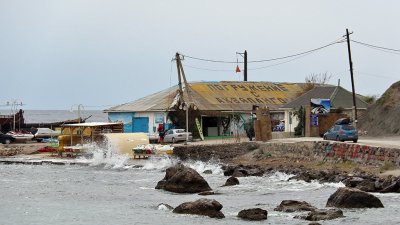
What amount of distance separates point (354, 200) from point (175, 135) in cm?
3671

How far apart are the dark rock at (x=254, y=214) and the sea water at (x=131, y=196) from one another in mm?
262

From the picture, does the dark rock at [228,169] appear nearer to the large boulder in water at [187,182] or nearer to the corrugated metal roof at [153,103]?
the large boulder in water at [187,182]

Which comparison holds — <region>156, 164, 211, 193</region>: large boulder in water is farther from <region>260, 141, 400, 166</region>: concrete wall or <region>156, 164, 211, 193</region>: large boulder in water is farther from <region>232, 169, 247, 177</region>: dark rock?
<region>260, 141, 400, 166</region>: concrete wall

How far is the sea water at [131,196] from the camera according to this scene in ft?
87.7

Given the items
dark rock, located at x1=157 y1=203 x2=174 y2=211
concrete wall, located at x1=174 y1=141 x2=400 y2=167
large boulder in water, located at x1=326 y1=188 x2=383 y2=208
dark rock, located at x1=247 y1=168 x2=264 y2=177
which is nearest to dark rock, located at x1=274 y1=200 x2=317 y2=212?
large boulder in water, located at x1=326 y1=188 x2=383 y2=208

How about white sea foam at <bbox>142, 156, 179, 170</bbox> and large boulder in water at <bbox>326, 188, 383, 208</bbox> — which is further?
white sea foam at <bbox>142, 156, 179, 170</bbox>

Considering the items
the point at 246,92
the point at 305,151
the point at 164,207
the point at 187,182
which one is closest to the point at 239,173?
the point at 305,151

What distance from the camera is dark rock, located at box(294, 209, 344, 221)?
82.3 ft

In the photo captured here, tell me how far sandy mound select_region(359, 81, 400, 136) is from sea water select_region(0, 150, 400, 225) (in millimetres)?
13925

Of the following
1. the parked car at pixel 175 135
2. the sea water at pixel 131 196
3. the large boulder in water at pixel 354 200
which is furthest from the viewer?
the parked car at pixel 175 135

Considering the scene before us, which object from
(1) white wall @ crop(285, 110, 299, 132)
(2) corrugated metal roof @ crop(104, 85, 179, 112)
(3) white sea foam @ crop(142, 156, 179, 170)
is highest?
(2) corrugated metal roof @ crop(104, 85, 179, 112)

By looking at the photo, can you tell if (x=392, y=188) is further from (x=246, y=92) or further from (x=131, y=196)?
(x=246, y=92)

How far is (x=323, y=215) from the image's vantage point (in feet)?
83.1

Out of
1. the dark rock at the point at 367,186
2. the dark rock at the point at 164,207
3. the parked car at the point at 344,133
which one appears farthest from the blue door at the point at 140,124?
the dark rock at the point at 164,207
